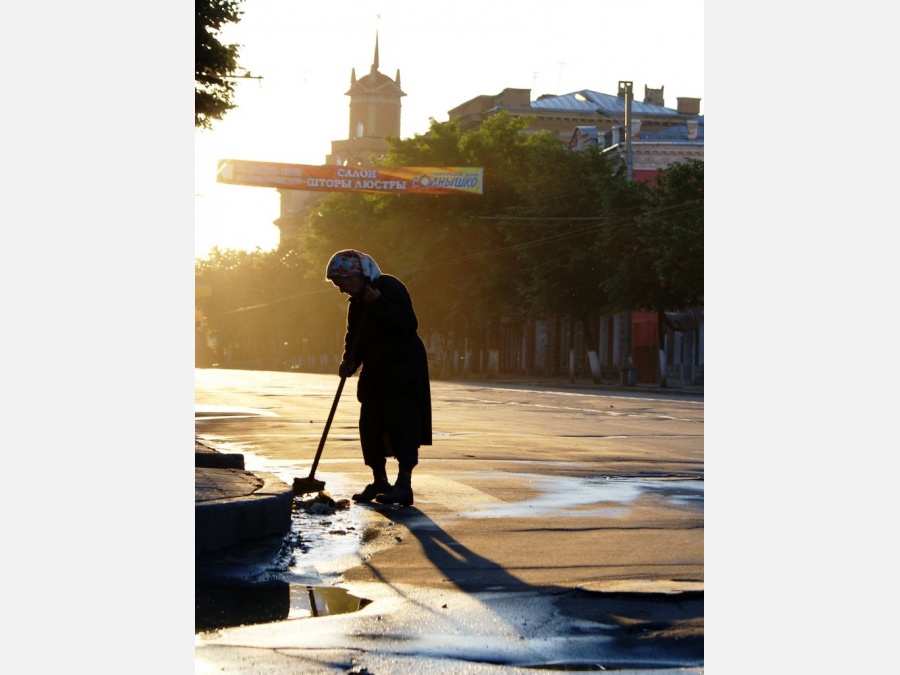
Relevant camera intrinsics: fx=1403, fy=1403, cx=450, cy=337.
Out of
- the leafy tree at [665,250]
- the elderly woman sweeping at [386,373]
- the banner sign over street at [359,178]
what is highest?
the banner sign over street at [359,178]

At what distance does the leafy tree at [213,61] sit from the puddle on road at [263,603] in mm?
15241

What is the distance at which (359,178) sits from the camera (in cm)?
5500

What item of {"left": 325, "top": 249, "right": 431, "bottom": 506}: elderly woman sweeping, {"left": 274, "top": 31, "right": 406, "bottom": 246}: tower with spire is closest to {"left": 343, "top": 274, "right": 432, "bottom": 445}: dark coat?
{"left": 325, "top": 249, "right": 431, "bottom": 506}: elderly woman sweeping

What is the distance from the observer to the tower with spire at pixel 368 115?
151 metres

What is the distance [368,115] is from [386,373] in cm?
14537

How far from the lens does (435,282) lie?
60.5 meters

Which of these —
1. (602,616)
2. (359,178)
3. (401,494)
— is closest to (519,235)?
(359,178)

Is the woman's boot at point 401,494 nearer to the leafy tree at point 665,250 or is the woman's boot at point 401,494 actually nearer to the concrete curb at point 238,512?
the concrete curb at point 238,512

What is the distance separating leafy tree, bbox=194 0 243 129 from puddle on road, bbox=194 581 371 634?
15.2 metres

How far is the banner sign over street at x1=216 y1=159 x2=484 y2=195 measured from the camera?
2061 inches

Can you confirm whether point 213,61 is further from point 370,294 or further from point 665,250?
point 665,250

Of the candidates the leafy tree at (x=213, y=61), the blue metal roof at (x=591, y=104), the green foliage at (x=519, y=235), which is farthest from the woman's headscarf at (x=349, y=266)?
the blue metal roof at (x=591, y=104)

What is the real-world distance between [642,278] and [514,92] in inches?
1914

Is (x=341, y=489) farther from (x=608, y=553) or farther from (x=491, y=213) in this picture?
(x=491, y=213)
